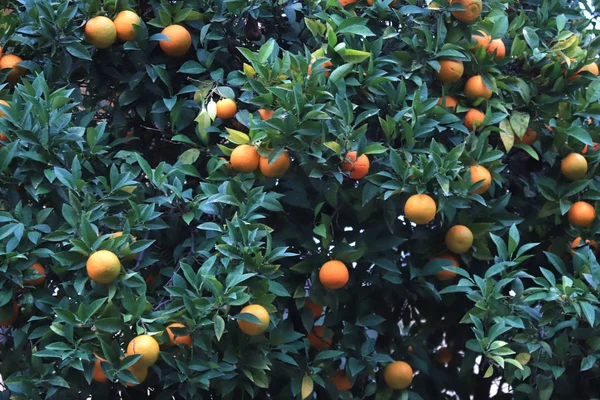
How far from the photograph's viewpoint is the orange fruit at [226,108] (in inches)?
91.3

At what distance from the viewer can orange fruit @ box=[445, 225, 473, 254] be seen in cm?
234

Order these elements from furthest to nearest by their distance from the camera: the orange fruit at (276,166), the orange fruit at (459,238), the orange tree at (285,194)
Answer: the orange fruit at (459,238)
the orange fruit at (276,166)
the orange tree at (285,194)

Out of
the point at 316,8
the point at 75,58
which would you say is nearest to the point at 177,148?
the point at 75,58

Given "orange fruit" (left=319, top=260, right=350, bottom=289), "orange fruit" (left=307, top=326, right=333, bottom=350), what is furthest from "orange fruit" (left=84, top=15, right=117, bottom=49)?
"orange fruit" (left=307, top=326, right=333, bottom=350)

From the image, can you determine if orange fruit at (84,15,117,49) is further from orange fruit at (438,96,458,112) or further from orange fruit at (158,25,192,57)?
orange fruit at (438,96,458,112)

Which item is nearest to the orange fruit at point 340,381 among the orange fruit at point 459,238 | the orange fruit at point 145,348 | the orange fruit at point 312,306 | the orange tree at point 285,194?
the orange tree at point 285,194

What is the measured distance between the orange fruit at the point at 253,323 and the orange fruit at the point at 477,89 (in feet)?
3.01

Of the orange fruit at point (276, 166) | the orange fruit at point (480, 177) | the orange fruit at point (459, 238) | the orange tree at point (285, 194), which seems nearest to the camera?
the orange tree at point (285, 194)

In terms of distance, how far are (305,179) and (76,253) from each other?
26.9 inches

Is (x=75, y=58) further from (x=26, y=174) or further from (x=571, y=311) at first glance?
(x=571, y=311)

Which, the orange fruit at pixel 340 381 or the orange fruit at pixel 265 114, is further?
the orange fruit at pixel 340 381

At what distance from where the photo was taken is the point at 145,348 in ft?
6.12

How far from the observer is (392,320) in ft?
8.94

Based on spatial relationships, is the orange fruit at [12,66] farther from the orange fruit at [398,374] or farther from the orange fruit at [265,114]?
the orange fruit at [398,374]
